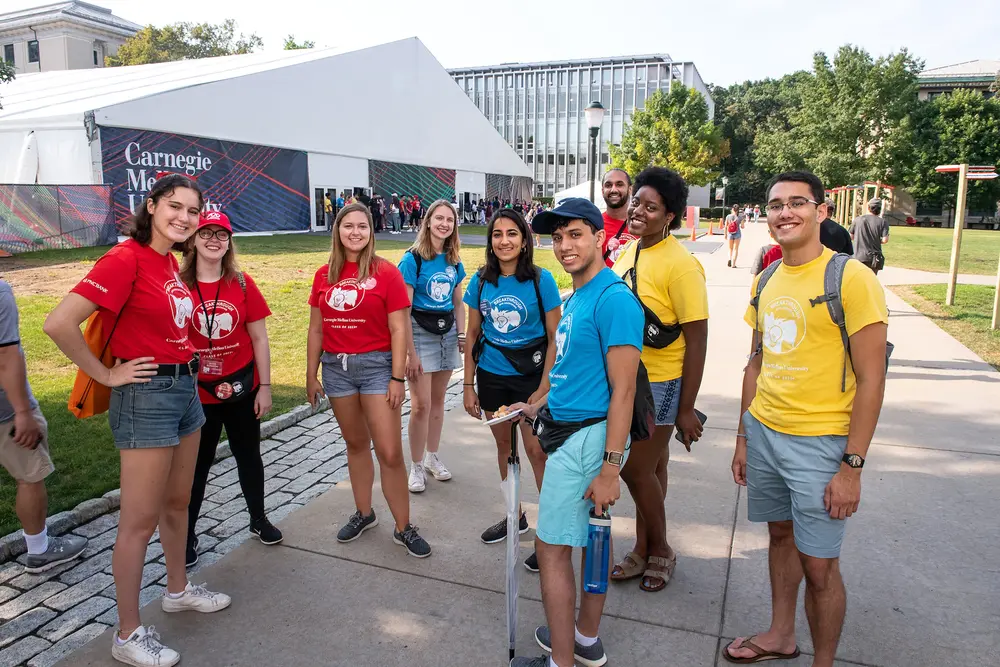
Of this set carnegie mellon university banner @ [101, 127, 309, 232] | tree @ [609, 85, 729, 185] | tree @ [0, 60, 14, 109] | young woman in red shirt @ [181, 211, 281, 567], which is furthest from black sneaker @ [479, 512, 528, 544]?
tree @ [609, 85, 729, 185]

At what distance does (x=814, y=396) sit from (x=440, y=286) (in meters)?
2.72

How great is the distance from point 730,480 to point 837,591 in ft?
8.00

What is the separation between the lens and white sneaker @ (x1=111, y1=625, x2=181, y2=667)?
288cm

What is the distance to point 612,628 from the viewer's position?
3.21 metres

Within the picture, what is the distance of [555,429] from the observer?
106 inches

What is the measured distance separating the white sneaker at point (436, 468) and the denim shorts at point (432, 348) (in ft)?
2.36

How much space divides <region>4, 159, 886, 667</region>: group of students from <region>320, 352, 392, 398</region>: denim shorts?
1 cm

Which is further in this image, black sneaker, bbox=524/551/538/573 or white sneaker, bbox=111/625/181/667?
black sneaker, bbox=524/551/538/573

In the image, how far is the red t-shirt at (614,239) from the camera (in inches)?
178

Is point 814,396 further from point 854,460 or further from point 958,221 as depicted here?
point 958,221

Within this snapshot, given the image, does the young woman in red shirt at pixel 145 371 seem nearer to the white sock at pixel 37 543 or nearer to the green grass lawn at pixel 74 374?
the white sock at pixel 37 543

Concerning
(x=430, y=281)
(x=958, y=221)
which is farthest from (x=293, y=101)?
(x=430, y=281)

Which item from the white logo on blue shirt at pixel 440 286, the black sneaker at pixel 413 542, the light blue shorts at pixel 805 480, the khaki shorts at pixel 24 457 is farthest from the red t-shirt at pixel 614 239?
the khaki shorts at pixel 24 457

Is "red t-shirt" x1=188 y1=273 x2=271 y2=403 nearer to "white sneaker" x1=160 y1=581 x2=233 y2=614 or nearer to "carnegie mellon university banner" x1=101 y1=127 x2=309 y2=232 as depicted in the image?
"white sneaker" x1=160 y1=581 x2=233 y2=614
